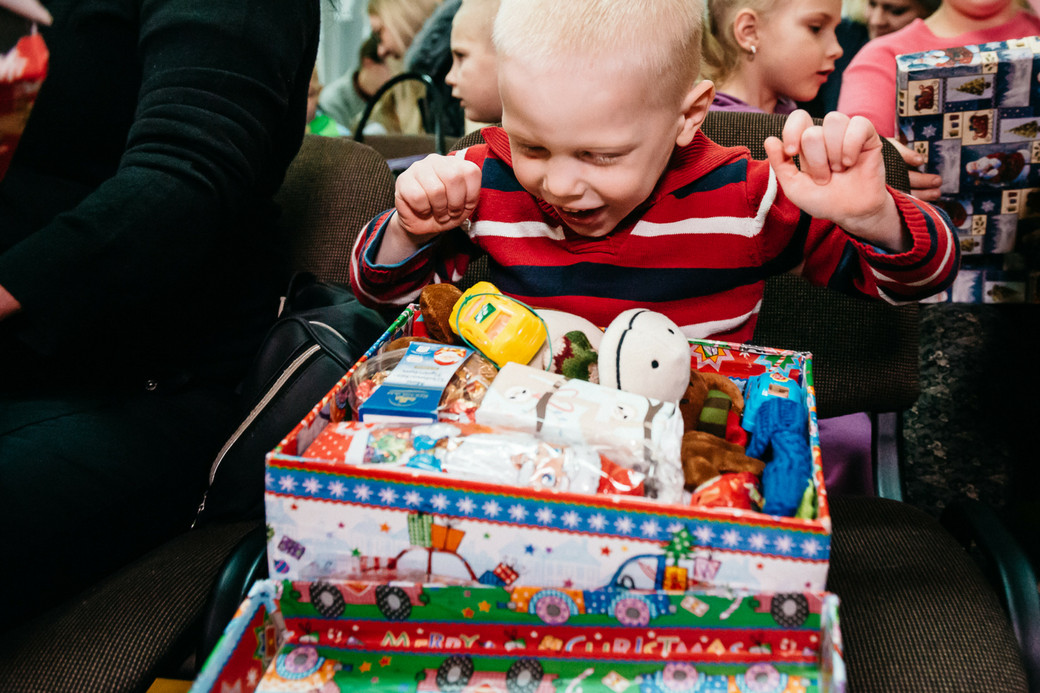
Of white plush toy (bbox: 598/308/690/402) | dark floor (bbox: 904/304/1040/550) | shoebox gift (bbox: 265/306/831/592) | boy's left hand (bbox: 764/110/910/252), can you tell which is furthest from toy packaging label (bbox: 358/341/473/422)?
dark floor (bbox: 904/304/1040/550)

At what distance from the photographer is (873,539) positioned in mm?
751

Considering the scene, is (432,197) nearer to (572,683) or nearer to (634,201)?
(634,201)

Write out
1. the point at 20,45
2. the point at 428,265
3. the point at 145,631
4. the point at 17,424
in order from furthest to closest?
1. the point at 428,265
2. the point at 17,424
3. the point at 145,631
4. the point at 20,45

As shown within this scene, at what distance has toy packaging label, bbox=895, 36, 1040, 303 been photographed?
36.4 inches

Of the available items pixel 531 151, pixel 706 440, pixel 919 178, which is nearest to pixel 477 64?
pixel 919 178

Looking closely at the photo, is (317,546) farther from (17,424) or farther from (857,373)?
(857,373)

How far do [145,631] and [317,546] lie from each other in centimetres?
27

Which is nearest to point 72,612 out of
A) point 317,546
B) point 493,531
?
point 317,546

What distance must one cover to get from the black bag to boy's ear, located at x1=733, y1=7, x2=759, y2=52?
1226 millimetres

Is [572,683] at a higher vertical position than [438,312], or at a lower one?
lower

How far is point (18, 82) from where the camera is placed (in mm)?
437

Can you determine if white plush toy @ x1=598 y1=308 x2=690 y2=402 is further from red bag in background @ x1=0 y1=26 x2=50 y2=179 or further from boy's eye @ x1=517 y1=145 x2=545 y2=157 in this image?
red bag in background @ x1=0 y1=26 x2=50 y2=179

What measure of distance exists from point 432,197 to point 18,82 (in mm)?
367

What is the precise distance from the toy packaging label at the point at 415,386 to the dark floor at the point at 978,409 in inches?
41.1
